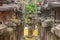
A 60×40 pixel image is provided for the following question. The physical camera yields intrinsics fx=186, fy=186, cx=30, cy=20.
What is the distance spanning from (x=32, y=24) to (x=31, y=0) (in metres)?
6.17

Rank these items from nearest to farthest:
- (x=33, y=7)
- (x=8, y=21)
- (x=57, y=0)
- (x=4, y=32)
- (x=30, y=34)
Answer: (x=4, y=32), (x=57, y=0), (x=8, y=21), (x=30, y=34), (x=33, y=7)

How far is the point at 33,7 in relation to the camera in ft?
73.8

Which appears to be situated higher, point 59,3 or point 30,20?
point 59,3

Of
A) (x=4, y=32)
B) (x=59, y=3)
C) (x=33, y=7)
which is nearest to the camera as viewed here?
(x=4, y=32)

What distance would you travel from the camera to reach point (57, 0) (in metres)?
6.83

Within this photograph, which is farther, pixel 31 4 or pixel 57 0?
pixel 31 4

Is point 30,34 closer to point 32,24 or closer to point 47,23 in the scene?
point 32,24

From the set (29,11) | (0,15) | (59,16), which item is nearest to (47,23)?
(59,16)

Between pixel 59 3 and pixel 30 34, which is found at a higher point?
pixel 59 3

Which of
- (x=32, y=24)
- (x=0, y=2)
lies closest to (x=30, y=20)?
(x=32, y=24)

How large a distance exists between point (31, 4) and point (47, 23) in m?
15.8

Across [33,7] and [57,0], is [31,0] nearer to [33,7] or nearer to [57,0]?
[33,7]

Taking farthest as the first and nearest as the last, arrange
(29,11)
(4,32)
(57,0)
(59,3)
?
(29,11)
(57,0)
(59,3)
(4,32)

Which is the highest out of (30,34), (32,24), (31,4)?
(31,4)
